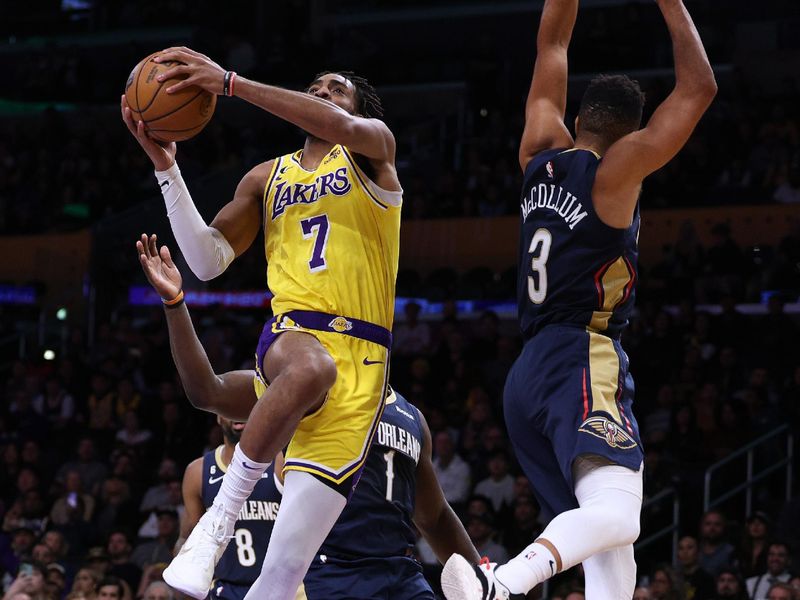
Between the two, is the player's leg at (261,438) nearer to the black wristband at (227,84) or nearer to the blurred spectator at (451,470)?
the black wristband at (227,84)

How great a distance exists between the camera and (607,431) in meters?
5.12

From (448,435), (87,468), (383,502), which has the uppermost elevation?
(383,502)

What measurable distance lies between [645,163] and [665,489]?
7.46m

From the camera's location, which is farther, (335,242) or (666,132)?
(335,242)

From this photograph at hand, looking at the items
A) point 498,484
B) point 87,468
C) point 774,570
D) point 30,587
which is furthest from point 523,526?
point 87,468

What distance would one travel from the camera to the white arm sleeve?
237 inches

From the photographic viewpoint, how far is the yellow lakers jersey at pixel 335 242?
19.1ft

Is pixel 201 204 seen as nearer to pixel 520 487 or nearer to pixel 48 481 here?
pixel 48 481

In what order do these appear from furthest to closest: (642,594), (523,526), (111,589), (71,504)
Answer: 1. (71,504)
2. (523,526)
3. (111,589)
4. (642,594)

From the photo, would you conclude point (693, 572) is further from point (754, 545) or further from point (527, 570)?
point (527, 570)

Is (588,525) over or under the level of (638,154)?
under

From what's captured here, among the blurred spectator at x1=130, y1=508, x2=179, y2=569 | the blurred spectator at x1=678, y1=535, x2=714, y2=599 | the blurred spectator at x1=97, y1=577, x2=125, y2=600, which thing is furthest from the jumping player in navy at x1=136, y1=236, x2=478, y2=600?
the blurred spectator at x1=130, y1=508, x2=179, y2=569

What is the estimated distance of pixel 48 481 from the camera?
15938 millimetres

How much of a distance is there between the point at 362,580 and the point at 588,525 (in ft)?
5.79
